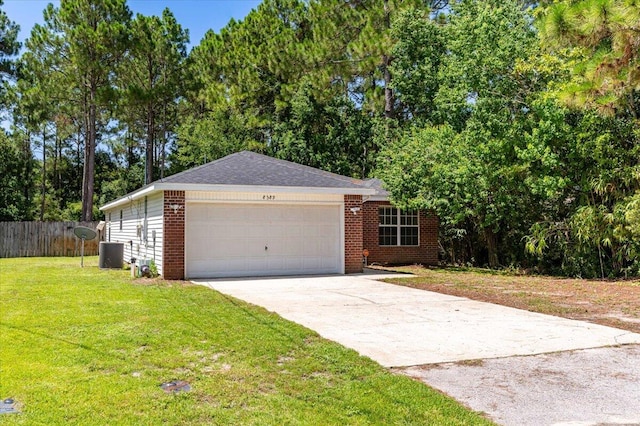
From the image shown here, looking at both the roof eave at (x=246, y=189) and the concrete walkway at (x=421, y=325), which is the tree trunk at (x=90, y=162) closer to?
the roof eave at (x=246, y=189)

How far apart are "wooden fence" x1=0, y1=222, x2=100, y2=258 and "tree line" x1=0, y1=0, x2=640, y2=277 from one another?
4.41 m

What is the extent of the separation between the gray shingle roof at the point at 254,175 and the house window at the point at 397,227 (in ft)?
11.1

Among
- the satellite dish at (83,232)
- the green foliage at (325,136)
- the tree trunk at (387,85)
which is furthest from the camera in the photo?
the green foliage at (325,136)

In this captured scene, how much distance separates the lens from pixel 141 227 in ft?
51.3

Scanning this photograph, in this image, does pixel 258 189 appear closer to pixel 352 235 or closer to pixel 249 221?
pixel 249 221

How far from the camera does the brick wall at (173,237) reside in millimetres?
12422

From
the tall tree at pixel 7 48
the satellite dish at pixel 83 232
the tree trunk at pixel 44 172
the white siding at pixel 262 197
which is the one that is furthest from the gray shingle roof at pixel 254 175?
the tree trunk at pixel 44 172

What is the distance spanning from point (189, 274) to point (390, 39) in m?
15.1

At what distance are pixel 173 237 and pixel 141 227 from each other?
3.66m

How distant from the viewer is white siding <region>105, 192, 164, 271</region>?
13.2m

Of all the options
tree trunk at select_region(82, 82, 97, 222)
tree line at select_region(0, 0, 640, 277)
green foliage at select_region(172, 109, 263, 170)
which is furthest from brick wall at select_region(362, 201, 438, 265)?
tree trunk at select_region(82, 82, 97, 222)

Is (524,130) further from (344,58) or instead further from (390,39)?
(344,58)

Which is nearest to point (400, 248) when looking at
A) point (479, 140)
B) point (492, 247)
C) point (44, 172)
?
point (492, 247)

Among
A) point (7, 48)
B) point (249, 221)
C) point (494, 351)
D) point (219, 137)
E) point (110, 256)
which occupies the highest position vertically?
point (7, 48)
